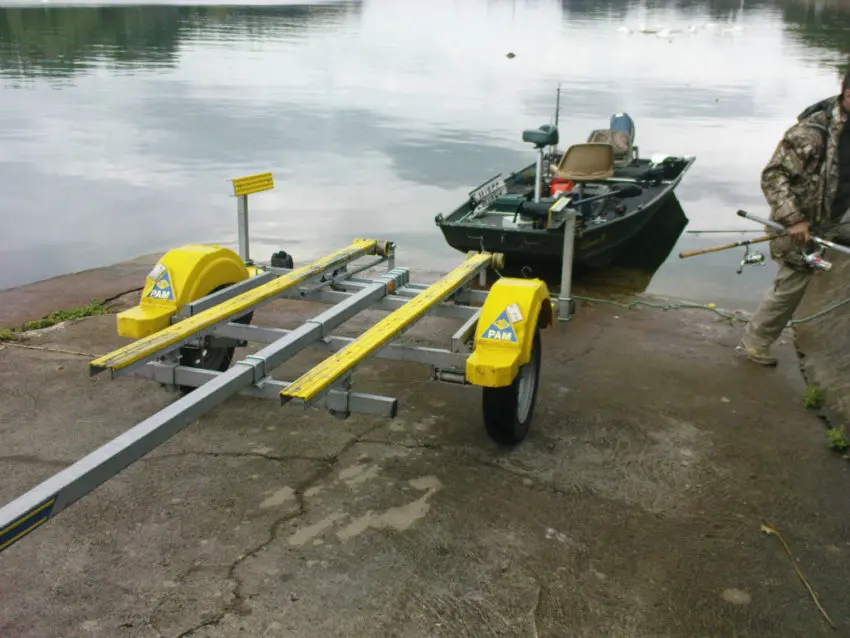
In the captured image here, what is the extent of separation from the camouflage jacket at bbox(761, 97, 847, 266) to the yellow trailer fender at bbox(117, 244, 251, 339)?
4059 mm

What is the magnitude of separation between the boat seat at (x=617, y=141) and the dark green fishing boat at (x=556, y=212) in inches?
39.1

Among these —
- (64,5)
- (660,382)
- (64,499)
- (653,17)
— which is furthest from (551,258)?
(653,17)

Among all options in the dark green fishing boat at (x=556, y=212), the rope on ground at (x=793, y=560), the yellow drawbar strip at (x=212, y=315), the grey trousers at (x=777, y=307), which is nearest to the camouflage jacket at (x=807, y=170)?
the grey trousers at (x=777, y=307)

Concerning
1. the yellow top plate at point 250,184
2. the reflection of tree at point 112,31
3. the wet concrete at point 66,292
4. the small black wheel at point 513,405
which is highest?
the reflection of tree at point 112,31

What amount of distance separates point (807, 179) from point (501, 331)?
3.10 m

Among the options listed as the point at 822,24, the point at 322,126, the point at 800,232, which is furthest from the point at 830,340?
the point at 822,24

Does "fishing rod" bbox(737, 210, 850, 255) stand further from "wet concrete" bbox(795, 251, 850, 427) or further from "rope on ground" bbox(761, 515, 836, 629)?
"rope on ground" bbox(761, 515, 836, 629)

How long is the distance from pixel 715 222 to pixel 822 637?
1314 centimetres

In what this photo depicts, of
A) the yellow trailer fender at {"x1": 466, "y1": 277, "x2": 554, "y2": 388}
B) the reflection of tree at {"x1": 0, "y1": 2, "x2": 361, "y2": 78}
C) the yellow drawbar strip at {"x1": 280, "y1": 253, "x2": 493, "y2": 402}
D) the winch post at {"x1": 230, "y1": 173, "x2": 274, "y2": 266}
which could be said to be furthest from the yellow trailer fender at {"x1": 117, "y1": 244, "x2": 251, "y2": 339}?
the reflection of tree at {"x1": 0, "y1": 2, "x2": 361, "y2": 78}

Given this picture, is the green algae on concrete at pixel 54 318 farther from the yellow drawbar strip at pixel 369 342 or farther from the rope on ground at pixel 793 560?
the rope on ground at pixel 793 560

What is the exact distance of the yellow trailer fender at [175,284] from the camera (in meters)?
4.74

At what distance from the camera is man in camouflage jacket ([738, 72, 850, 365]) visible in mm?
5949

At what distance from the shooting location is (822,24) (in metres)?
69.8

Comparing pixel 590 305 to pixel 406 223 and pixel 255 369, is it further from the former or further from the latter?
pixel 406 223
